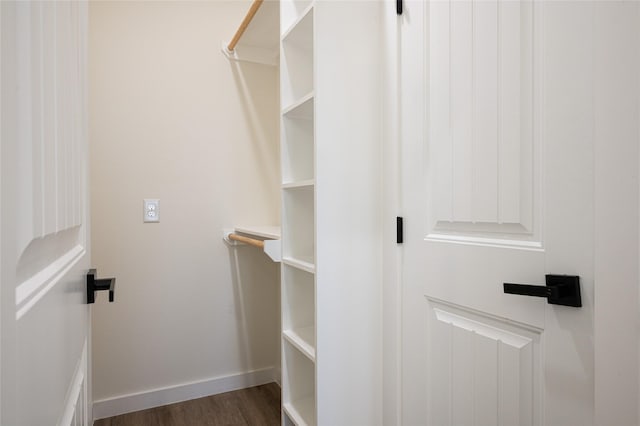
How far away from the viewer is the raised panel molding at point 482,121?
890 millimetres

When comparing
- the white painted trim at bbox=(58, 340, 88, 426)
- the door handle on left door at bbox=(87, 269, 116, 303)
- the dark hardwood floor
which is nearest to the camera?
the white painted trim at bbox=(58, 340, 88, 426)

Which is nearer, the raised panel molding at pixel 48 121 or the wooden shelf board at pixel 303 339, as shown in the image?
the raised panel molding at pixel 48 121

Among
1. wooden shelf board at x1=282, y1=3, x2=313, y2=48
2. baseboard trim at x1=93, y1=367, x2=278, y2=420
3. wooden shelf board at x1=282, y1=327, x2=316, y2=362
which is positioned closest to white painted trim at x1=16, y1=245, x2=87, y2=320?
wooden shelf board at x1=282, y1=327, x2=316, y2=362

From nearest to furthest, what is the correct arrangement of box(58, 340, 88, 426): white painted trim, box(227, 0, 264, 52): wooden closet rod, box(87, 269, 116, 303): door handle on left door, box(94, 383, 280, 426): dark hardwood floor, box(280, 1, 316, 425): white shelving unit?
box(58, 340, 88, 426): white painted trim < box(87, 269, 116, 303): door handle on left door < box(280, 1, 316, 425): white shelving unit < box(227, 0, 264, 52): wooden closet rod < box(94, 383, 280, 426): dark hardwood floor

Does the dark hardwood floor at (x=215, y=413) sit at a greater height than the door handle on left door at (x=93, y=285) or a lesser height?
lesser

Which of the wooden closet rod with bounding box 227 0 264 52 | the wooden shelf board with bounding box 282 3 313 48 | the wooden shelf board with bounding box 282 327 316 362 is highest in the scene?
the wooden closet rod with bounding box 227 0 264 52

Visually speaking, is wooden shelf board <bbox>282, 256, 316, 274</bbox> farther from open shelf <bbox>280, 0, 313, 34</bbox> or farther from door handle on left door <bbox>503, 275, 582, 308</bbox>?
open shelf <bbox>280, 0, 313, 34</bbox>

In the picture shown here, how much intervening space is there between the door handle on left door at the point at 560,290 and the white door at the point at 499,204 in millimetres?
14

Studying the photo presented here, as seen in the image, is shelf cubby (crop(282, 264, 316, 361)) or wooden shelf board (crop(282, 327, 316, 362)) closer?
wooden shelf board (crop(282, 327, 316, 362))

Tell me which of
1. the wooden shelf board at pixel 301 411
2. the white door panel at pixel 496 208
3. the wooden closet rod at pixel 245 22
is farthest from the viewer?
the wooden closet rod at pixel 245 22

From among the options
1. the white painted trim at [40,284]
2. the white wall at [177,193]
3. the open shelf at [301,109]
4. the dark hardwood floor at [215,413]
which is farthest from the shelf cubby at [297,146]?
the dark hardwood floor at [215,413]

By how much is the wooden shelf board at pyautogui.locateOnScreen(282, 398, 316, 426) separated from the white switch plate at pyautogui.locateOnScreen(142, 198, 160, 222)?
3.83ft

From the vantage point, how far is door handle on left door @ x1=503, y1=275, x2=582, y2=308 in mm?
796

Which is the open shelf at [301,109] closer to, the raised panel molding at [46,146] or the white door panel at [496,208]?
the white door panel at [496,208]
